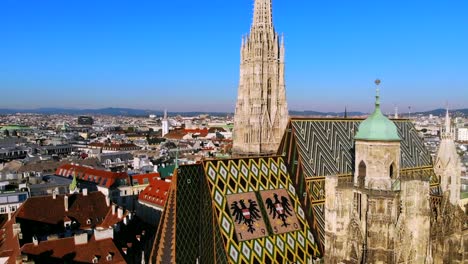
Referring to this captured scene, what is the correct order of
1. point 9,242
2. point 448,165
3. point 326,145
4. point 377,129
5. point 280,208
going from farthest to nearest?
point 448,165
point 326,145
point 9,242
point 280,208
point 377,129

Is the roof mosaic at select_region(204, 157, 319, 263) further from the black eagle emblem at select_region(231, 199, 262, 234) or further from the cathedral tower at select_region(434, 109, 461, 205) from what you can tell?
the cathedral tower at select_region(434, 109, 461, 205)

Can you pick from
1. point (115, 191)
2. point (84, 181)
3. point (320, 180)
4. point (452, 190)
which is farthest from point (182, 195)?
point (84, 181)

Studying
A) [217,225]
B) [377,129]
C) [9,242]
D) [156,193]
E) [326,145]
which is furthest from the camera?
[156,193]

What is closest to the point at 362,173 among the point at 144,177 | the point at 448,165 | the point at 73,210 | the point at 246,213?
the point at 246,213

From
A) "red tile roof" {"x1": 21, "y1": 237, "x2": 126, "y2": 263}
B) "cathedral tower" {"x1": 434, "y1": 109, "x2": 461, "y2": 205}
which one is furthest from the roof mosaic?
"cathedral tower" {"x1": 434, "y1": 109, "x2": 461, "y2": 205}

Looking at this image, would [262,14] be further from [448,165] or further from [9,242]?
[9,242]

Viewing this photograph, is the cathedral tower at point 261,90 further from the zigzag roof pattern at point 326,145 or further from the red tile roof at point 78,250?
the red tile roof at point 78,250

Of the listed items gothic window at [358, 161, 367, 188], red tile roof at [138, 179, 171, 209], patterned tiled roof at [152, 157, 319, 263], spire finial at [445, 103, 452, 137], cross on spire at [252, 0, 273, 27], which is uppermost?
cross on spire at [252, 0, 273, 27]
